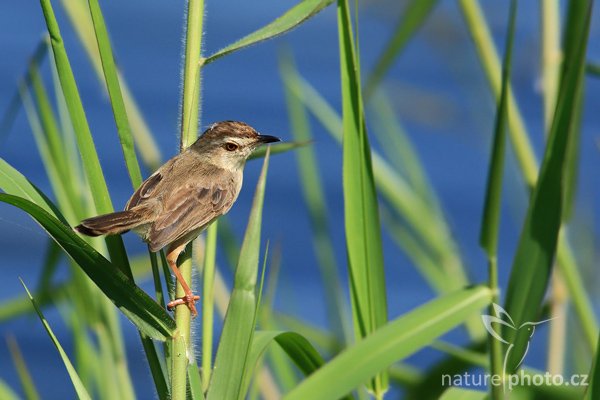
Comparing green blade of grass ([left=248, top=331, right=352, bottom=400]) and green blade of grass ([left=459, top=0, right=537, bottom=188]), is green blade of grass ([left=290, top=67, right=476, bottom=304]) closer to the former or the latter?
green blade of grass ([left=459, top=0, right=537, bottom=188])

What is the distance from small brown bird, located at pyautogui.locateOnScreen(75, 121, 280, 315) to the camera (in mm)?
2057

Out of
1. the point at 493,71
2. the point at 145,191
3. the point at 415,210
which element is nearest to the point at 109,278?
the point at 145,191

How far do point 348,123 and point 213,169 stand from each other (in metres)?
0.88

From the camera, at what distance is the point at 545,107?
2.83 m

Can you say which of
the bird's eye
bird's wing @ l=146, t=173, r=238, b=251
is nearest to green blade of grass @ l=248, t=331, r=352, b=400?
bird's wing @ l=146, t=173, r=238, b=251

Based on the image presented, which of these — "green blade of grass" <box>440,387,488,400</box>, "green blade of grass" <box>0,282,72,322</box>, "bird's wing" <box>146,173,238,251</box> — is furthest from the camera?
"green blade of grass" <box>0,282,72,322</box>

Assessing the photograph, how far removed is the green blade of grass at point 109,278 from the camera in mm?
1613

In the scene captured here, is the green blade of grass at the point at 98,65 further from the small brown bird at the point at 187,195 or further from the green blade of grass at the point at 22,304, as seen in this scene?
the green blade of grass at the point at 22,304

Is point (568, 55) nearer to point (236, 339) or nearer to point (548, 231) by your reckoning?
point (548, 231)

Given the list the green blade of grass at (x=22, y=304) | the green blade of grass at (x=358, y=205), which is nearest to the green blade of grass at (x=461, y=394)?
the green blade of grass at (x=358, y=205)

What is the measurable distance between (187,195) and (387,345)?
878mm

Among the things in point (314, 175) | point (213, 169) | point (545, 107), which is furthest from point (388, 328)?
point (314, 175)

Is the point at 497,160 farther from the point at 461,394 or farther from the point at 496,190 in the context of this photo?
the point at 461,394

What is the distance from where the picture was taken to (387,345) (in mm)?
1952
